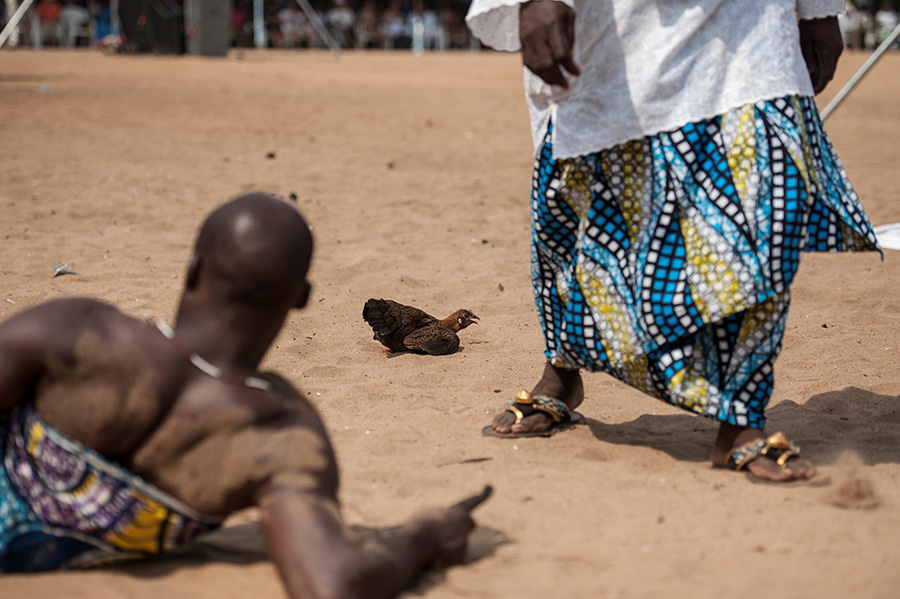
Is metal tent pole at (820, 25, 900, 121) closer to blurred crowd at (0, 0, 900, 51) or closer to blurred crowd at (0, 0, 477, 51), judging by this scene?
blurred crowd at (0, 0, 477, 51)

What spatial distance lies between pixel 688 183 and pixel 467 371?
4.69 feet

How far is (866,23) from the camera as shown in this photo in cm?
2895

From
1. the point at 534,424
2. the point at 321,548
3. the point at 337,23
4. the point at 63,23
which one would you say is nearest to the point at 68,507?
the point at 321,548

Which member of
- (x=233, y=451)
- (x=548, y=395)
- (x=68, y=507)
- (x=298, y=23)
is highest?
(x=298, y=23)

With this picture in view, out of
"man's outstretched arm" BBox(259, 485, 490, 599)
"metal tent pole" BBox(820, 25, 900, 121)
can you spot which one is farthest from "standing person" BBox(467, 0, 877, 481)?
"metal tent pole" BBox(820, 25, 900, 121)

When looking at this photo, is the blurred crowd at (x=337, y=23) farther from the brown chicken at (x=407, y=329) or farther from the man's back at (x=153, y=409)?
the man's back at (x=153, y=409)

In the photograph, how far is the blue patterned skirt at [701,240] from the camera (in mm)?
2574

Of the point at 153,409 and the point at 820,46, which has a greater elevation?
the point at 820,46

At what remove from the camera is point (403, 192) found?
7328 millimetres

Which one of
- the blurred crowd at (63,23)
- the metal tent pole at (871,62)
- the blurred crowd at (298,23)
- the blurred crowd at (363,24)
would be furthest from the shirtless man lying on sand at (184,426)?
the blurred crowd at (363,24)

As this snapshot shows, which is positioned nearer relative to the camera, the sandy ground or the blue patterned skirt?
the sandy ground

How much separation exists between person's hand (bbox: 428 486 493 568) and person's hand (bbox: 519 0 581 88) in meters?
1.15

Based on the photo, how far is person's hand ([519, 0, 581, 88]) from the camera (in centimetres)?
248

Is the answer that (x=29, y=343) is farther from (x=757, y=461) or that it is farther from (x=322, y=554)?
(x=757, y=461)
